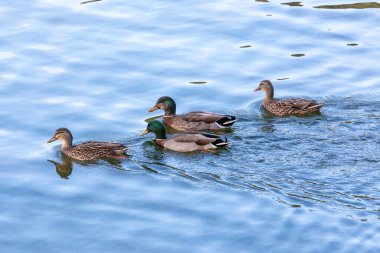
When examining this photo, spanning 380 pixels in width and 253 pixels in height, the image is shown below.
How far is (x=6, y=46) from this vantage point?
65.6ft

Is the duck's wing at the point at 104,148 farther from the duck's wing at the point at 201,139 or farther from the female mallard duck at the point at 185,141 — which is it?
the duck's wing at the point at 201,139

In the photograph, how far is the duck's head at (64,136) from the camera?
15820mm

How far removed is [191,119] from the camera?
16.9 metres

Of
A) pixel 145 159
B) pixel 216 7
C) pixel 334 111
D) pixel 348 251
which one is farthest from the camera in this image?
pixel 216 7

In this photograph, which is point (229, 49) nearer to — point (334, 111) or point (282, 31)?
point (282, 31)

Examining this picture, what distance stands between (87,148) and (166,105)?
2081 millimetres

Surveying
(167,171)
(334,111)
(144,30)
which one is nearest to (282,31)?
(144,30)

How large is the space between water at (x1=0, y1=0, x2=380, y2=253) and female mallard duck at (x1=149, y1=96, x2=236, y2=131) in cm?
29

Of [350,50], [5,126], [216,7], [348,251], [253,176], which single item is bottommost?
[348,251]

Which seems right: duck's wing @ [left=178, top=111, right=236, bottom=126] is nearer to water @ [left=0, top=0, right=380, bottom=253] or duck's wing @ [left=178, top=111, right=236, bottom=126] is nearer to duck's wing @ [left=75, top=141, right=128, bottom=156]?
water @ [left=0, top=0, right=380, bottom=253]

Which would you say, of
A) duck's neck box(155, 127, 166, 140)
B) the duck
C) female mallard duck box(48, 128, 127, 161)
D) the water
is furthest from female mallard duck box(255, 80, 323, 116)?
the duck

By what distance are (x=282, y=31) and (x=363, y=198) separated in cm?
785

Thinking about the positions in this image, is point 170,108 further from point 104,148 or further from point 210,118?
point 104,148

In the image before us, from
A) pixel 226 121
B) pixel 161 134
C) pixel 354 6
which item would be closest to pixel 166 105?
pixel 161 134
